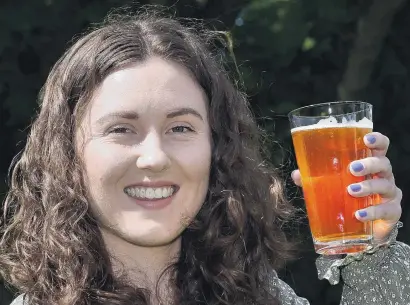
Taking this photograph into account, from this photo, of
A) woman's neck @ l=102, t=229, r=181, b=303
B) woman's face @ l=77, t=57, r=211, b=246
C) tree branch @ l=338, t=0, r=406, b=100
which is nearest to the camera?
woman's face @ l=77, t=57, r=211, b=246

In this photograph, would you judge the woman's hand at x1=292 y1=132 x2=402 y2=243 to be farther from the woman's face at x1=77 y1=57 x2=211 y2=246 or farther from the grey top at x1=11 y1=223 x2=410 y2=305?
the woman's face at x1=77 y1=57 x2=211 y2=246

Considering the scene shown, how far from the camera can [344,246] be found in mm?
2631

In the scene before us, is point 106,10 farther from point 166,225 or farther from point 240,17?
point 166,225

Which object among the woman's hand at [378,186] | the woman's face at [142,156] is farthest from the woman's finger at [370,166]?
the woman's face at [142,156]

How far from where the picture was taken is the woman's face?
2557mm

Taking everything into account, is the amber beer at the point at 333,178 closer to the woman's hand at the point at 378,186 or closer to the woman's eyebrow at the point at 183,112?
the woman's hand at the point at 378,186

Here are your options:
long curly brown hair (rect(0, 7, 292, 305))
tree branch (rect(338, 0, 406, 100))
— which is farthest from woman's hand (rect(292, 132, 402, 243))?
tree branch (rect(338, 0, 406, 100))

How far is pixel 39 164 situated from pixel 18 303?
1.29ft

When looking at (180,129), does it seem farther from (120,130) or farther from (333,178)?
(333,178)

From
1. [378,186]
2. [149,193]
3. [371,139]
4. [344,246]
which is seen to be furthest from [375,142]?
[149,193]

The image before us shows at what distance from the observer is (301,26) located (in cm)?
491

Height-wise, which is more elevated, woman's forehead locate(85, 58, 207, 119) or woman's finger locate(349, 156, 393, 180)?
woman's forehead locate(85, 58, 207, 119)

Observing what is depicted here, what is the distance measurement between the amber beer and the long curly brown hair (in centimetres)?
28

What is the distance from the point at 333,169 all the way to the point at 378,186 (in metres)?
0.13
